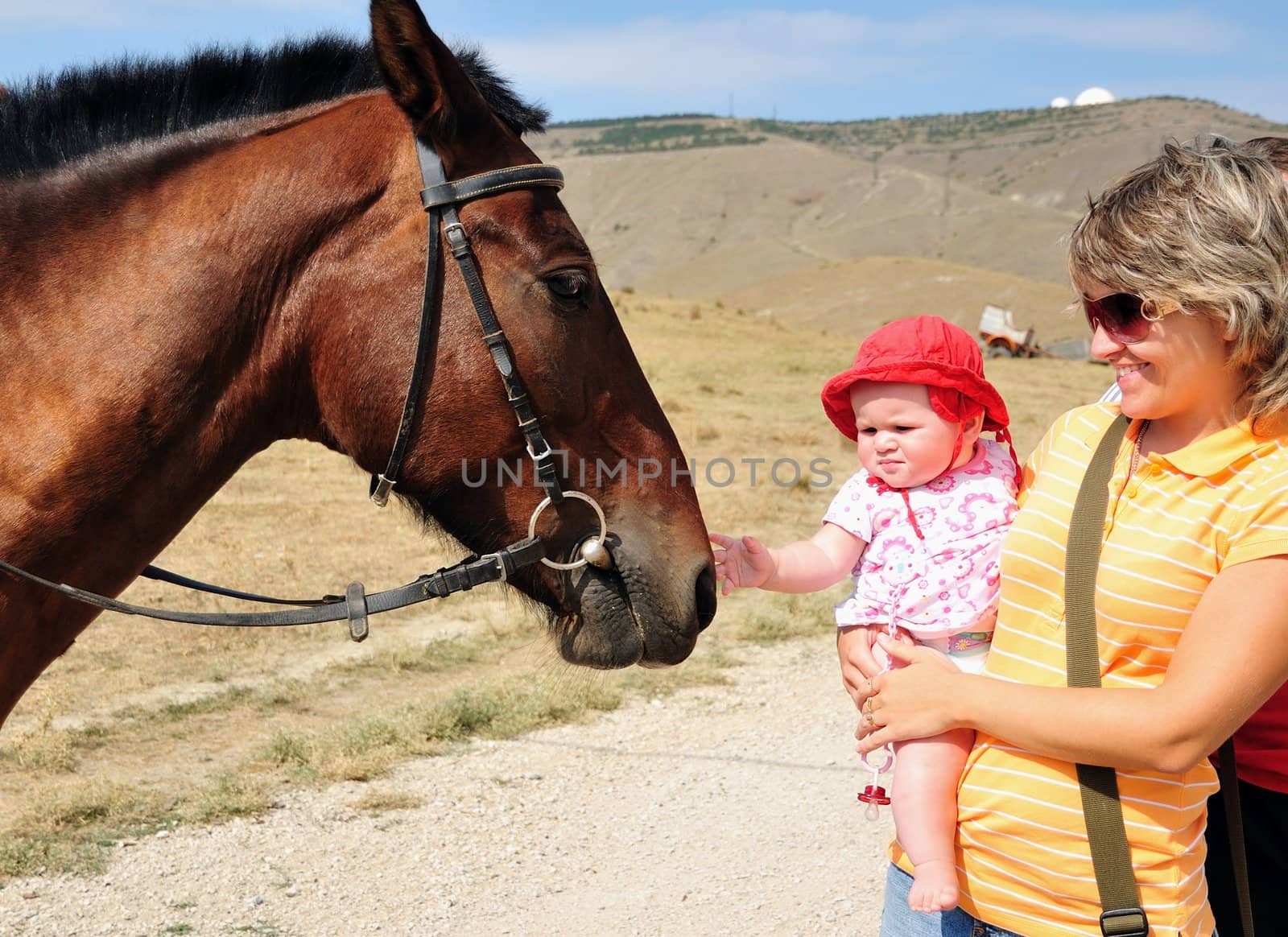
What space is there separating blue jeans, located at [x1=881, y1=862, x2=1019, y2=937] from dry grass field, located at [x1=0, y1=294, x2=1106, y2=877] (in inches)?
41.5

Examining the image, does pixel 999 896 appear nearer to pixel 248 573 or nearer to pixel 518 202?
pixel 518 202

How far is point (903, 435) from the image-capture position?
2.27m

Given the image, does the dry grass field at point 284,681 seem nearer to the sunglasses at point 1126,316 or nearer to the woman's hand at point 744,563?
the woman's hand at point 744,563

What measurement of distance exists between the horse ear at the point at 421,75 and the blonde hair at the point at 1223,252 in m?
1.39

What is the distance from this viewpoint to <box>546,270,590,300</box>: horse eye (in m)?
2.37

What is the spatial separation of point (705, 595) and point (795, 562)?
225 mm

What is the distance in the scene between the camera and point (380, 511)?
32.8 ft

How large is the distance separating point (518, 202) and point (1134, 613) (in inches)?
60.3

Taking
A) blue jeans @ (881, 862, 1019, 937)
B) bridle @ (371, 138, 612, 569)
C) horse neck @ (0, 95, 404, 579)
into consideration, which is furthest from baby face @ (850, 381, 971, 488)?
horse neck @ (0, 95, 404, 579)

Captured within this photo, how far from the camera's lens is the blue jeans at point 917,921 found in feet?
6.55

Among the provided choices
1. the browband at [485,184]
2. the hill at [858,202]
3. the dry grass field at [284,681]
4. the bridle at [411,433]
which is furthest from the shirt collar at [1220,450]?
the hill at [858,202]

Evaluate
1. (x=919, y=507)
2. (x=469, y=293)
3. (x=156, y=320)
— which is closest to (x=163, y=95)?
(x=156, y=320)

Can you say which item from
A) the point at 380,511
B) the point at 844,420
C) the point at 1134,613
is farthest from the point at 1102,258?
the point at 380,511

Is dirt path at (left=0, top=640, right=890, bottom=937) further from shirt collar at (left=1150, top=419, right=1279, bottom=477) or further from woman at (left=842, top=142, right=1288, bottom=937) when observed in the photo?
shirt collar at (left=1150, top=419, right=1279, bottom=477)
